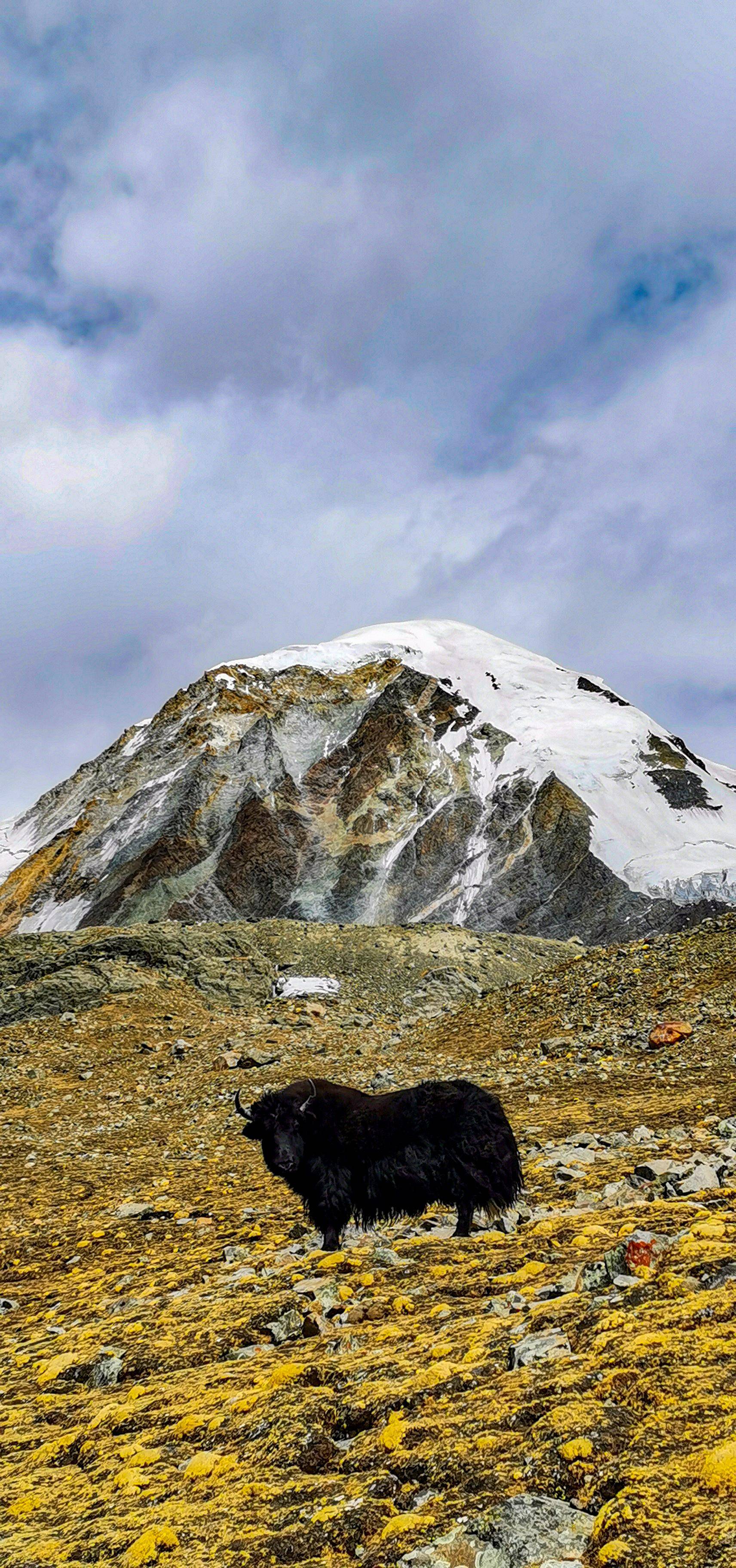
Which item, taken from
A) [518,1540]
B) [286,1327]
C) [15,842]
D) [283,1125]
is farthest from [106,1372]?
[15,842]

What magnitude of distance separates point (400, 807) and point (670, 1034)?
53.2 m

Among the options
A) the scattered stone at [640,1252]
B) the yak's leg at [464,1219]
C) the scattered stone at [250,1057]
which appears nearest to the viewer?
the scattered stone at [640,1252]

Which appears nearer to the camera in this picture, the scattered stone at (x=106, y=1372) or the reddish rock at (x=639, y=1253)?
the reddish rock at (x=639, y=1253)

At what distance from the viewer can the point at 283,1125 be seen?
773 centimetres

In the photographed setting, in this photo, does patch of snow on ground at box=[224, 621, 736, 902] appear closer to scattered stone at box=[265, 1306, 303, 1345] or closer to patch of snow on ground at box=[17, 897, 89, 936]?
patch of snow on ground at box=[17, 897, 89, 936]

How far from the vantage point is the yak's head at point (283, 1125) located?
298 inches

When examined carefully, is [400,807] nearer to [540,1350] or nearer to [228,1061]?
[228,1061]

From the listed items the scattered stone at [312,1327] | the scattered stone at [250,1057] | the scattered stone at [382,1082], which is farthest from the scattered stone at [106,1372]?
the scattered stone at [250,1057]

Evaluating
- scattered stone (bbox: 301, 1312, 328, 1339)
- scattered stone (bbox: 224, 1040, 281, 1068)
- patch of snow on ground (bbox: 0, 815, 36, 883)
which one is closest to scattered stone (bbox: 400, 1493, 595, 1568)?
scattered stone (bbox: 301, 1312, 328, 1339)

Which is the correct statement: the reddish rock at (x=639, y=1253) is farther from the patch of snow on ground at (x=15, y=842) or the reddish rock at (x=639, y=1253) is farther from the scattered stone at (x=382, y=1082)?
the patch of snow on ground at (x=15, y=842)

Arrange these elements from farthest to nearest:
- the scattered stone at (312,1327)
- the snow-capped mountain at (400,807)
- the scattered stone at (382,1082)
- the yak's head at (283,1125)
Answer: the snow-capped mountain at (400,807) → the scattered stone at (382,1082) → the yak's head at (283,1125) → the scattered stone at (312,1327)

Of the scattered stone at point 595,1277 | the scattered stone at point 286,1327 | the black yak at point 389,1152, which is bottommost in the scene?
the scattered stone at point 286,1327

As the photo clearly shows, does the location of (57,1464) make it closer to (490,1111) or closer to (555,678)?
(490,1111)

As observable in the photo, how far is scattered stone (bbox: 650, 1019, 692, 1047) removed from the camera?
13.0 m
